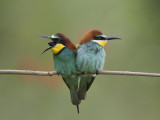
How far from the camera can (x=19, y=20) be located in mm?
7617

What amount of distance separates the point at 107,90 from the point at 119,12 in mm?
1733

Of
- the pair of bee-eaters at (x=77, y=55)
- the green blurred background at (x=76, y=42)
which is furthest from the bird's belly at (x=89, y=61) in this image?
the green blurred background at (x=76, y=42)

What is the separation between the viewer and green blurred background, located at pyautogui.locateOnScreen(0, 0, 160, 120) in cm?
653

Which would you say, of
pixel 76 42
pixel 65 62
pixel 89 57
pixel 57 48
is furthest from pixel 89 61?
pixel 76 42

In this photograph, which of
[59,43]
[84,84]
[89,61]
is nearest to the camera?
[59,43]

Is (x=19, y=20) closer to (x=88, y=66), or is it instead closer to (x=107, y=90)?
(x=107, y=90)

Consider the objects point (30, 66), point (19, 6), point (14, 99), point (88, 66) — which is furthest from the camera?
point (19, 6)

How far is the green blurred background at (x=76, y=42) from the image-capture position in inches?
257

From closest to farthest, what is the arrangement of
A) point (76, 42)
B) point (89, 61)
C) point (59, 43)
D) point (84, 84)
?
point (59, 43) → point (89, 61) → point (84, 84) → point (76, 42)

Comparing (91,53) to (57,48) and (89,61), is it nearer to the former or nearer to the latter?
(89,61)

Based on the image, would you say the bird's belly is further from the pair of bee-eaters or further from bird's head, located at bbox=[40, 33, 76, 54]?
bird's head, located at bbox=[40, 33, 76, 54]

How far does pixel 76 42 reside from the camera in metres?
6.23

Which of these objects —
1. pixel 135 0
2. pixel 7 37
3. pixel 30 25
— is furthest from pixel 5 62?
pixel 135 0

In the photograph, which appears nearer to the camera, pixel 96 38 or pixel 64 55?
pixel 64 55
